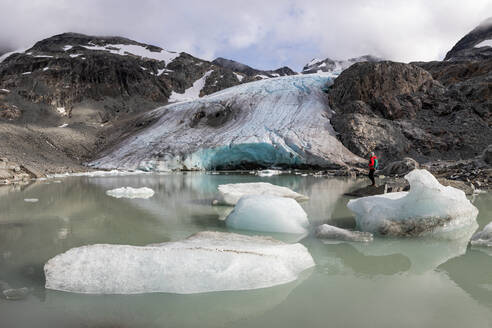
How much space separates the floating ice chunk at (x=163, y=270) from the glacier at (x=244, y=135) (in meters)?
15.7

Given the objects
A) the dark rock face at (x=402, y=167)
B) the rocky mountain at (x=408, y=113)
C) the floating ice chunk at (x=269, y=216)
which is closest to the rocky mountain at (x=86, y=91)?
the rocky mountain at (x=408, y=113)

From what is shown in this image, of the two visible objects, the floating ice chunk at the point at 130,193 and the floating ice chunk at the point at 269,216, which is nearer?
the floating ice chunk at the point at 269,216

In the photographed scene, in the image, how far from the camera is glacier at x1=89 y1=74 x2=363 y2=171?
19.2m

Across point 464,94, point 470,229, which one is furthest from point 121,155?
point 464,94

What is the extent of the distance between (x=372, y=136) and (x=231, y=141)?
25.8ft

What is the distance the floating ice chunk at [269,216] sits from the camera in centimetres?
489

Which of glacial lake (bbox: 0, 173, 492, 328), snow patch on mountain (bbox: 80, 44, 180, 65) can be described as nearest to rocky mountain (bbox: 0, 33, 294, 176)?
snow patch on mountain (bbox: 80, 44, 180, 65)

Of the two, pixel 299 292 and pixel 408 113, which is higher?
pixel 408 113

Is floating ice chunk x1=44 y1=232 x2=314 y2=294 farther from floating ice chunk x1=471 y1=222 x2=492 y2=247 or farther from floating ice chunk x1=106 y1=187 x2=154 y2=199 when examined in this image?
floating ice chunk x1=106 y1=187 x2=154 y2=199

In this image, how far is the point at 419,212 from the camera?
15.6 ft

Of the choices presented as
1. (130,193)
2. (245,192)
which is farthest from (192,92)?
(245,192)

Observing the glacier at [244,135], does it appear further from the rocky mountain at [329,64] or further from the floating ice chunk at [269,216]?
the rocky mountain at [329,64]

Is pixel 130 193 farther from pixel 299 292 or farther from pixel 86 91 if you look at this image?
pixel 86 91

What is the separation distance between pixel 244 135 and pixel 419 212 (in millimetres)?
15862
